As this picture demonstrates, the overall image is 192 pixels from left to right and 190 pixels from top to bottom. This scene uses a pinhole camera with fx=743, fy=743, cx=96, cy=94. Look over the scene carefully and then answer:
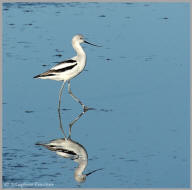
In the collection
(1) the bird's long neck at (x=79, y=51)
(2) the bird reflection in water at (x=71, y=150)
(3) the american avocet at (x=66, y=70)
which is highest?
(1) the bird's long neck at (x=79, y=51)

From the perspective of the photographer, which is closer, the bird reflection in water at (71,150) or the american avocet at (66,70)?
the bird reflection in water at (71,150)

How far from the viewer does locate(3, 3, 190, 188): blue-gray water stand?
31.6 ft

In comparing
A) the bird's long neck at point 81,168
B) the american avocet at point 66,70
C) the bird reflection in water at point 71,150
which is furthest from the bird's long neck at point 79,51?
the bird's long neck at point 81,168

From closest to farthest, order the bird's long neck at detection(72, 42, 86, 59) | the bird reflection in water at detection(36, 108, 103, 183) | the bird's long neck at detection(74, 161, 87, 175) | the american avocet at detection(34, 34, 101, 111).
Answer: the bird's long neck at detection(74, 161, 87, 175) → the bird reflection in water at detection(36, 108, 103, 183) → the american avocet at detection(34, 34, 101, 111) → the bird's long neck at detection(72, 42, 86, 59)

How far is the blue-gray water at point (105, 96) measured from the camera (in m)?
9.62

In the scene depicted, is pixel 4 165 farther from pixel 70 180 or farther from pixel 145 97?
pixel 145 97

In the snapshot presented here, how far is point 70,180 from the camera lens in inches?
364

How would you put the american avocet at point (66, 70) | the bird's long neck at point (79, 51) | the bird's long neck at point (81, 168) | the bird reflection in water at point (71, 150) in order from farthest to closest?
the bird's long neck at point (79, 51), the american avocet at point (66, 70), the bird reflection in water at point (71, 150), the bird's long neck at point (81, 168)

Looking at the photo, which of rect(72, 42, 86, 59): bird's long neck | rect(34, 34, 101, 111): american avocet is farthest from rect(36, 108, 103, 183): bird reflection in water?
rect(72, 42, 86, 59): bird's long neck

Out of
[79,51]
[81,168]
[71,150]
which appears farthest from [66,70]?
[81,168]

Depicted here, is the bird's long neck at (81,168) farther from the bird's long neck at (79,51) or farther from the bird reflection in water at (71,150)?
the bird's long neck at (79,51)

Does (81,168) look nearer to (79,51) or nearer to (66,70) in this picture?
(66,70)

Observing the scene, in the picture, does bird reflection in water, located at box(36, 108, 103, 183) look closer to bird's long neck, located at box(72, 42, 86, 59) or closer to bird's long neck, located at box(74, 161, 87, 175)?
bird's long neck, located at box(74, 161, 87, 175)

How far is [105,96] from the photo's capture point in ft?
41.0
